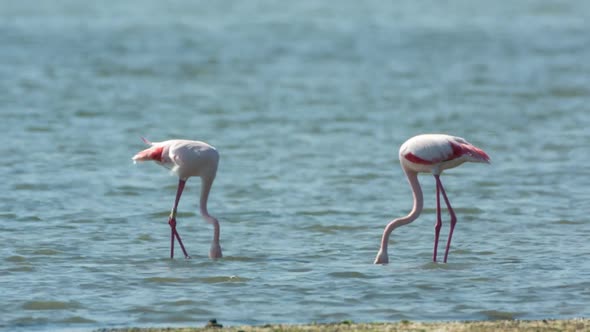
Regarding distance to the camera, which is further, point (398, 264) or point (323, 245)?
point (323, 245)

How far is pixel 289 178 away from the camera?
1387 centimetres

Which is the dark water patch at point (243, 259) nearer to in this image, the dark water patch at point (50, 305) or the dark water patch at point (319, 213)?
the dark water patch at point (50, 305)

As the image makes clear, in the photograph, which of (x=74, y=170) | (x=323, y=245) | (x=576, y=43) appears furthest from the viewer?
(x=576, y=43)

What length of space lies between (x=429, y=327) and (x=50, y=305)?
2.61m

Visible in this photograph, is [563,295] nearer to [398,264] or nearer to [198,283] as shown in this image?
[398,264]

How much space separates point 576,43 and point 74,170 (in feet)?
65.2

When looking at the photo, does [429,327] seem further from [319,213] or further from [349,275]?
[319,213]

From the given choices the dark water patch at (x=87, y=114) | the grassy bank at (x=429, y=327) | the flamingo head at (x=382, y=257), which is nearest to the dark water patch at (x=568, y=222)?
the flamingo head at (x=382, y=257)

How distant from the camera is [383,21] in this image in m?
38.7

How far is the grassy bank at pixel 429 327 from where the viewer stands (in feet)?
22.5

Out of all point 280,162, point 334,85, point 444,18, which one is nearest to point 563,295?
point 280,162

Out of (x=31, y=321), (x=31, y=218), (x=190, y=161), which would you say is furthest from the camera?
(x=31, y=218)

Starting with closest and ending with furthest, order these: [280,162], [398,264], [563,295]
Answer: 1. [563,295]
2. [398,264]
3. [280,162]

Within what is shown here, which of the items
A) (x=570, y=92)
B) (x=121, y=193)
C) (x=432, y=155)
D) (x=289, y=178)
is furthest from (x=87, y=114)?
(x=432, y=155)
